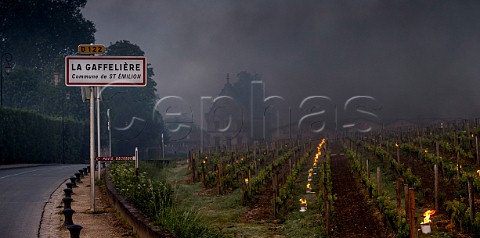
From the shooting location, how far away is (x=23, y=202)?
56.1 ft

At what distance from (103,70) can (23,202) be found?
520cm

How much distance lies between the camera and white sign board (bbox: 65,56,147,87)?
1422 cm

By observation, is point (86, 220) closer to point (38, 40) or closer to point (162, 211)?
point (162, 211)

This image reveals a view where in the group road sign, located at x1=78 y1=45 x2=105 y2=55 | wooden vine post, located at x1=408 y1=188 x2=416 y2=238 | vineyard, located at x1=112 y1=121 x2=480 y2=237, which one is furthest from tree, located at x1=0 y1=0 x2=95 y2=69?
wooden vine post, located at x1=408 y1=188 x2=416 y2=238

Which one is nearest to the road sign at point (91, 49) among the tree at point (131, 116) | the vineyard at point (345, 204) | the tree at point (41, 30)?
the vineyard at point (345, 204)

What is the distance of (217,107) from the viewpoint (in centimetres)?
9900

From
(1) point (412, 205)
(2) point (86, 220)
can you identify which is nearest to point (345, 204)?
(1) point (412, 205)

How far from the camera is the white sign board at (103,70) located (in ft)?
46.6

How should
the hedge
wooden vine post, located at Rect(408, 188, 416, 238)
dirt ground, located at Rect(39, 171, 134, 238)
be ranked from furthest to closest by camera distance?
the hedge, dirt ground, located at Rect(39, 171, 134, 238), wooden vine post, located at Rect(408, 188, 416, 238)

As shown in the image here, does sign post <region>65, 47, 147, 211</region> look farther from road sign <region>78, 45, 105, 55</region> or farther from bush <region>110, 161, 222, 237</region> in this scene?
bush <region>110, 161, 222, 237</region>

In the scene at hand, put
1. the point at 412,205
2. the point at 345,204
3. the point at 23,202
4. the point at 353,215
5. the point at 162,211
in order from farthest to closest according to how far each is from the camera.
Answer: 1. the point at 345,204
2. the point at 353,215
3. the point at 23,202
4. the point at 412,205
5. the point at 162,211

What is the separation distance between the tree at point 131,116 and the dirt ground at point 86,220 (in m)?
48.3

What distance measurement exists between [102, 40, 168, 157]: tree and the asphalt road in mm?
Answer: 40519

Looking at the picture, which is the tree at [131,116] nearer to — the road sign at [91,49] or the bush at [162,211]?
the bush at [162,211]
